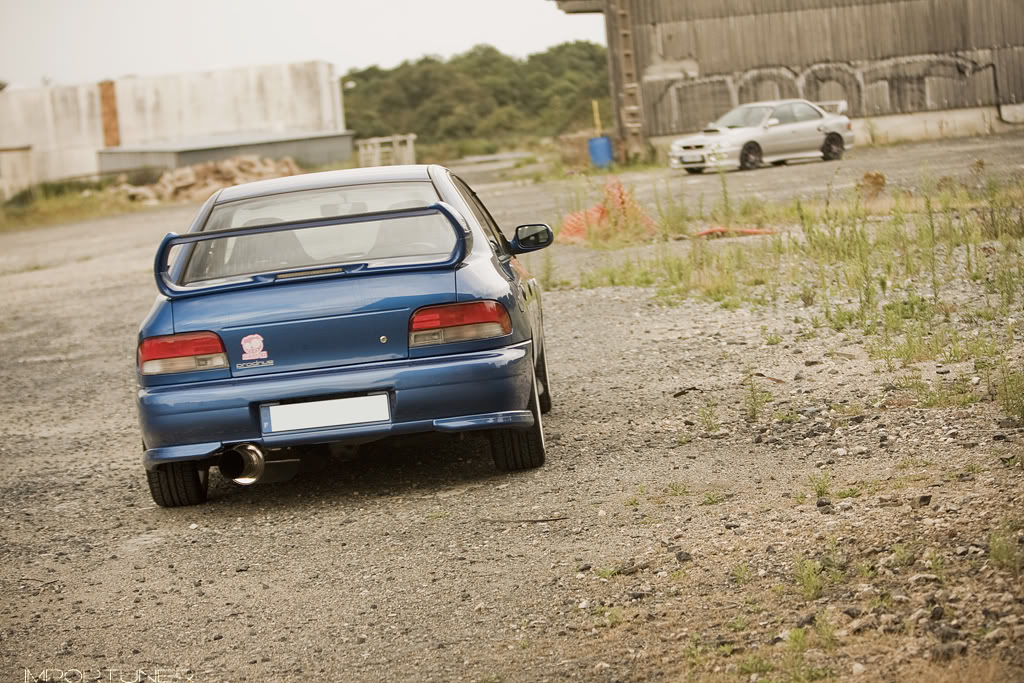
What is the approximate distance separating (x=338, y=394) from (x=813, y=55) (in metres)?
29.8

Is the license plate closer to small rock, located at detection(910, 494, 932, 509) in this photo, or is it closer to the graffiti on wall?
small rock, located at detection(910, 494, 932, 509)

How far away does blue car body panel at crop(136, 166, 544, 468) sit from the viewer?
528 centimetres

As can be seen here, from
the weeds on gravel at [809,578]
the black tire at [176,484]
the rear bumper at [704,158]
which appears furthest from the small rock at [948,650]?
the rear bumper at [704,158]

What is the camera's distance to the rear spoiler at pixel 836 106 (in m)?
30.4

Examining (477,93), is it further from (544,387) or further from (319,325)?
(319,325)

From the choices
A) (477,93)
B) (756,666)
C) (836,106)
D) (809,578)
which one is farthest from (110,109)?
(756,666)

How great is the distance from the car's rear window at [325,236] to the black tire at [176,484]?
84cm

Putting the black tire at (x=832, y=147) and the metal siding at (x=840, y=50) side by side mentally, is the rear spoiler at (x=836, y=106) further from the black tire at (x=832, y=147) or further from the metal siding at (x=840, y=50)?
the black tire at (x=832, y=147)

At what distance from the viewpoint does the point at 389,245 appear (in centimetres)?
580

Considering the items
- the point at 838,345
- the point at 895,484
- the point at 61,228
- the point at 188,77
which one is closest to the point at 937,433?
the point at 895,484

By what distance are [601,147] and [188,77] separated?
3875 cm

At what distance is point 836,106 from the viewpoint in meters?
32.2

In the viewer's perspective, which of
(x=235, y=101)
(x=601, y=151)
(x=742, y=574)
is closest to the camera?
(x=742, y=574)

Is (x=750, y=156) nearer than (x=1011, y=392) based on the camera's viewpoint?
No
